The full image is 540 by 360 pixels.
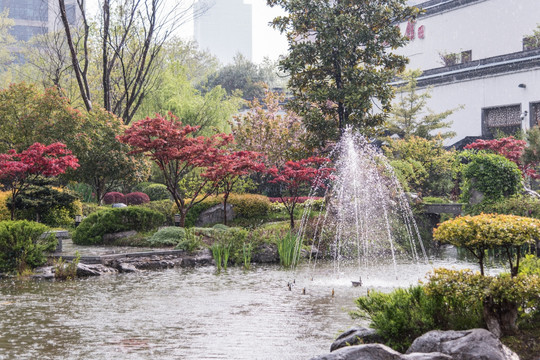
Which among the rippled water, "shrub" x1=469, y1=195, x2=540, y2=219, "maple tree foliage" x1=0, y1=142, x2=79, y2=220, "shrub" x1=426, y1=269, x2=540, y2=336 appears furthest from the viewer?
"shrub" x1=469, y1=195, x2=540, y2=219

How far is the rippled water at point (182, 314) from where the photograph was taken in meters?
7.54

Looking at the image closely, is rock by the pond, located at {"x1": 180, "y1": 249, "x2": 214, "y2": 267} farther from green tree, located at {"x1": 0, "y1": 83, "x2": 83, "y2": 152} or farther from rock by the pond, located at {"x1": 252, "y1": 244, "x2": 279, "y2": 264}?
green tree, located at {"x1": 0, "y1": 83, "x2": 83, "y2": 152}

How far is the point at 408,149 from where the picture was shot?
2572cm

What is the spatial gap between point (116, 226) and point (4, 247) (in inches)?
205

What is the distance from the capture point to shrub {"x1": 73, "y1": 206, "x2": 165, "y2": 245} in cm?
1870

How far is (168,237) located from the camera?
1817cm

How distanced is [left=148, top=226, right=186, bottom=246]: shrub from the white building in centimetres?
2065

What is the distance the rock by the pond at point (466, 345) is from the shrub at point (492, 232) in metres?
1.12

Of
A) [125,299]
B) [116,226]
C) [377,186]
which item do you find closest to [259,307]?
[125,299]

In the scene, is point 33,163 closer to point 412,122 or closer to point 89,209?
point 89,209

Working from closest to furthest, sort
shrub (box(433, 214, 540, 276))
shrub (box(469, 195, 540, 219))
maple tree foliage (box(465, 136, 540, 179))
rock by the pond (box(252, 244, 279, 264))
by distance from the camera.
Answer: shrub (box(433, 214, 540, 276)), rock by the pond (box(252, 244, 279, 264)), shrub (box(469, 195, 540, 219)), maple tree foliage (box(465, 136, 540, 179))

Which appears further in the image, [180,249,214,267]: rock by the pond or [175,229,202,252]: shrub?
[175,229,202,252]: shrub

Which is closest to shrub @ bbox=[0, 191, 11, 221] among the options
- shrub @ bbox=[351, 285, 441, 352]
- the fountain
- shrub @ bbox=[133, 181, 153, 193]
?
the fountain

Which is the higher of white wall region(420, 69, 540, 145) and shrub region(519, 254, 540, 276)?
white wall region(420, 69, 540, 145)
